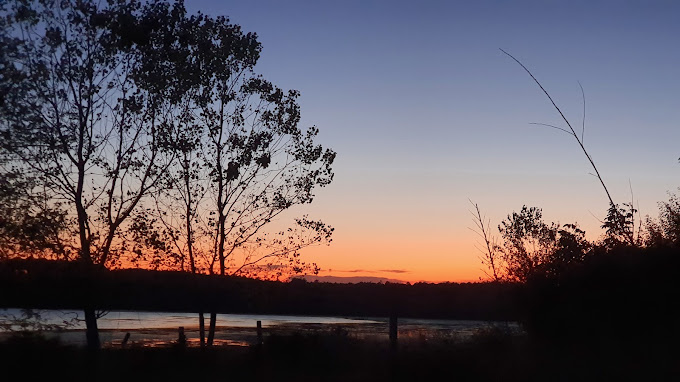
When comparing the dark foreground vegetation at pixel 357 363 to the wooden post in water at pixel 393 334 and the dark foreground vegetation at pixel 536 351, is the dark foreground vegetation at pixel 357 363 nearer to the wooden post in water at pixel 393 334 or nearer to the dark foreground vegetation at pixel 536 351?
the dark foreground vegetation at pixel 536 351

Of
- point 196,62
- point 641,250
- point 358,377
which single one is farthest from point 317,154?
point 641,250

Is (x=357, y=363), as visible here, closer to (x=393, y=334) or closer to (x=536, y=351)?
(x=393, y=334)

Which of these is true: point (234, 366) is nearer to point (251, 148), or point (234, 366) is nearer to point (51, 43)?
point (251, 148)

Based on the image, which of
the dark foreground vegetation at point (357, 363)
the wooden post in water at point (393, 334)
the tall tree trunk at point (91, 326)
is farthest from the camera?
the tall tree trunk at point (91, 326)

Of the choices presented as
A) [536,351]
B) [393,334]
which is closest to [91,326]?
[393,334]

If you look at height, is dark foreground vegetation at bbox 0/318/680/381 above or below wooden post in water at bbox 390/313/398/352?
below

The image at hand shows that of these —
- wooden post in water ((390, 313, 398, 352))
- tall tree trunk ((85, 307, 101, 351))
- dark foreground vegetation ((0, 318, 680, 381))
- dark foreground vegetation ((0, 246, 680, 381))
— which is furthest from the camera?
tall tree trunk ((85, 307, 101, 351))

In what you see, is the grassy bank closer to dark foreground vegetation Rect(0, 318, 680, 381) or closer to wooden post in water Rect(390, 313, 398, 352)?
dark foreground vegetation Rect(0, 318, 680, 381)

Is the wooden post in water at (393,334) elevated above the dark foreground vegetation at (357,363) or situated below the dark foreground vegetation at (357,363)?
above

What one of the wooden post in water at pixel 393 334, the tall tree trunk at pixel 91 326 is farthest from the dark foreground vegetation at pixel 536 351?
the tall tree trunk at pixel 91 326

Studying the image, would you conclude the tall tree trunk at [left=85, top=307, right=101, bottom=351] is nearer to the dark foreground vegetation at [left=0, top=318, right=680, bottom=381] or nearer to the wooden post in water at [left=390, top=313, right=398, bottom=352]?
the dark foreground vegetation at [left=0, top=318, right=680, bottom=381]

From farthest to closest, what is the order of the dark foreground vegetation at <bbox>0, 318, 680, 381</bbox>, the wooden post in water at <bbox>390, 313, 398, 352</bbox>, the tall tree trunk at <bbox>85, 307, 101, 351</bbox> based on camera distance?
the tall tree trunk at <bbox>85, 307, 101, 351</bbox>
the wooden post in water at <bbox>390, 313, 398, 352</bbox>
the dark foreground vegetation at <bbox>0, 318, 680, 381</bbox>

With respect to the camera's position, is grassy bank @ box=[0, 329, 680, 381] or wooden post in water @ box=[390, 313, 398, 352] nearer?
grassy bank @ box=[0, 329, 680, 381]

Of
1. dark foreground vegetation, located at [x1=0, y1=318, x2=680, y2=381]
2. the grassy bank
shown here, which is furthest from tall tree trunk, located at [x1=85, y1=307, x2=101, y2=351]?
the grassy bank
